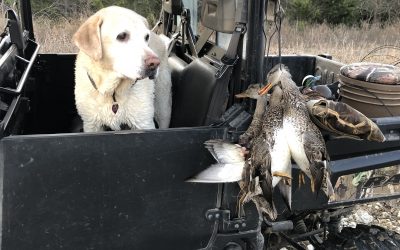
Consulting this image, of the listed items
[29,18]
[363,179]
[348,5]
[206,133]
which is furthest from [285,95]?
[348,5]

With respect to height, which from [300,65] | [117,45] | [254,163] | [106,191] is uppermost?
[117,45]

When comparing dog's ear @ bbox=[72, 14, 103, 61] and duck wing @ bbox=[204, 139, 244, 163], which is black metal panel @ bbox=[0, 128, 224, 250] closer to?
duck wing @ bbox=[204, 139, 244, 163]

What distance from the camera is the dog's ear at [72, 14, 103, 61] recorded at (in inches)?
95.5

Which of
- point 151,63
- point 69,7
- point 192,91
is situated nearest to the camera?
point 151,63

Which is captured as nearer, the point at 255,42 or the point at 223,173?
the point at 223,173

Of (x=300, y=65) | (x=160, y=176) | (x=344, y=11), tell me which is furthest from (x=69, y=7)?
(x=344, y=11)

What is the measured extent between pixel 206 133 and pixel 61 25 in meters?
6.56

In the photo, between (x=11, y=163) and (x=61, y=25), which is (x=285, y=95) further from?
(x=61, y=25)

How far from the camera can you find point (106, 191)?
1719 millimetres

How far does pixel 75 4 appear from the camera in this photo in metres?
8.35

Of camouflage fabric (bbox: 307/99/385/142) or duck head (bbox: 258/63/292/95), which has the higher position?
duck head (bbox: 258/63/292/95)

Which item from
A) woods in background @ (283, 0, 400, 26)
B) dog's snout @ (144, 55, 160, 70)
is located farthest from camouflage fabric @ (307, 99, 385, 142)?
woods in background @ (283, 0, 400, 26)

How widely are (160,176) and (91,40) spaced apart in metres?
1.02

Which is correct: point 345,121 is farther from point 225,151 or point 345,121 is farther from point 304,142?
point 225,151
